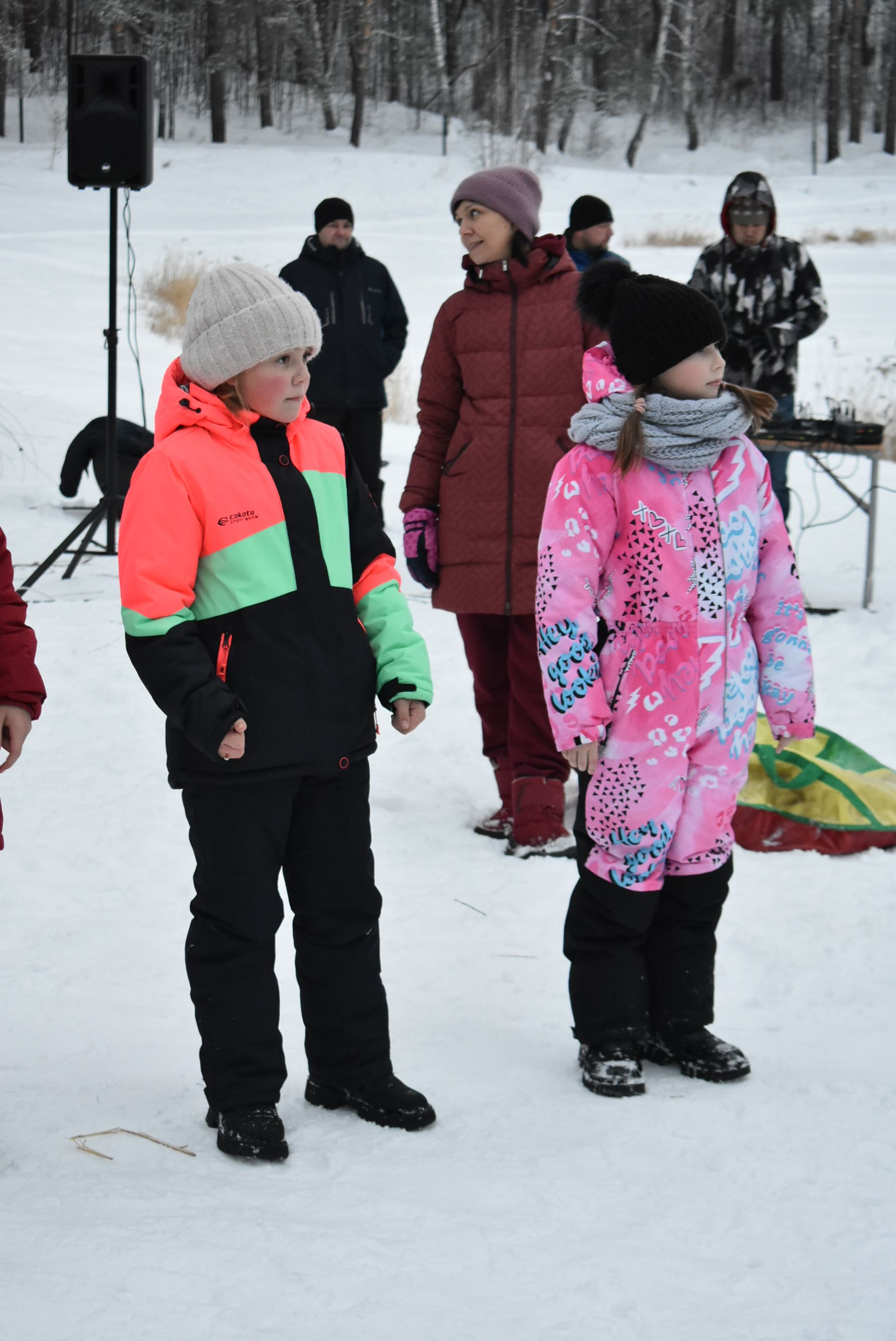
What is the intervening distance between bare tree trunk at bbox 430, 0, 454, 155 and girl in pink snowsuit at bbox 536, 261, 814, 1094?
1177 inches

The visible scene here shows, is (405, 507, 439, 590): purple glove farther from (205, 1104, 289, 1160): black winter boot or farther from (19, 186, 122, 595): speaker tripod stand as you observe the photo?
(19, 186, 122, 595): speaker tripod stand

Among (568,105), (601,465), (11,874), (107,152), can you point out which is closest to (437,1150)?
(601,465)

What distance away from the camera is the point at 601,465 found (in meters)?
2.45

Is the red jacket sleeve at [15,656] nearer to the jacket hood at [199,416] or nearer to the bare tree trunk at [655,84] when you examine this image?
the jacket hood at [199,416]

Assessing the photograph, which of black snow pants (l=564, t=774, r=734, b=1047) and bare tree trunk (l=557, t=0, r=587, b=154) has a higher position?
bare tree trunk (l=557, t=0, r=587, b=154)

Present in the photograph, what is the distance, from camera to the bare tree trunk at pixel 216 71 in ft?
91.1

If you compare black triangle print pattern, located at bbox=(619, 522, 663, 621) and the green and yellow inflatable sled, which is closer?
black triangle print pattern, located at bbox=(619, 522, 663, 621)

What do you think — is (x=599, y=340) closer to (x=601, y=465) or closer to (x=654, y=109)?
(x=601, y=465)

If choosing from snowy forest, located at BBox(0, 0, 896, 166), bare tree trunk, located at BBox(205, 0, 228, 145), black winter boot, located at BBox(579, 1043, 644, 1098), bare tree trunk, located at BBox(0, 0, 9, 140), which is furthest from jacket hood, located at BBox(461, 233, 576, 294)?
bare tree trunk, located at BBox(205, 0, 228, 145)

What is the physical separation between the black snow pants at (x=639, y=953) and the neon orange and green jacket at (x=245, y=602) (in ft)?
1.77

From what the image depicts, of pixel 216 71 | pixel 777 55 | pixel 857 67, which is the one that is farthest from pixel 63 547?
pixel 777 55

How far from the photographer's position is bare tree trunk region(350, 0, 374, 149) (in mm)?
28875

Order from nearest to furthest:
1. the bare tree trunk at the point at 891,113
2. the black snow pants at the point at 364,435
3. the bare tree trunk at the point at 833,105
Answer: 1. the black snow pants at the point at 364,435
2. the bare tree trunk at the point at 891,113
3. the bare tree trunk at the point at 833,105

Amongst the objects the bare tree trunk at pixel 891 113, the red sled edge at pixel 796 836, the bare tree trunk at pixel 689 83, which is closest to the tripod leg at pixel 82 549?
the red sled edge at pixel 796 836
